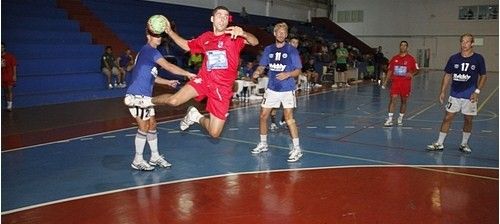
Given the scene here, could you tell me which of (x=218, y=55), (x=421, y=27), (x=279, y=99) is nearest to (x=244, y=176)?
(x=279, y=99)

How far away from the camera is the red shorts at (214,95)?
522cm

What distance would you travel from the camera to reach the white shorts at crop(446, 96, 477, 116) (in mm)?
7227

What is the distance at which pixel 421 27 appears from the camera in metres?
39.6

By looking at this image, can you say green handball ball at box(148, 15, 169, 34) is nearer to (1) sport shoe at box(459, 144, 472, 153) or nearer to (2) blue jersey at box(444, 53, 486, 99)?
(2) blue jersey at box(444, 53, 486, 99)

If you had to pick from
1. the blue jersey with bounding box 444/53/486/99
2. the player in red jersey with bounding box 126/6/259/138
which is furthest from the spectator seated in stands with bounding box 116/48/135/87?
the blue jersey with bounding box 444/53/486/99

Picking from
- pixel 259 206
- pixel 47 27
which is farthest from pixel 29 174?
pixel 47 27

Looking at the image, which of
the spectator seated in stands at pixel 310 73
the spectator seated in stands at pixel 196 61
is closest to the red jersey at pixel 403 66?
the spectator seated in stands at pixel 196 61

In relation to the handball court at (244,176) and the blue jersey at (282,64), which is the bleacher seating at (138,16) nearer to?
the handball court at (244,176)

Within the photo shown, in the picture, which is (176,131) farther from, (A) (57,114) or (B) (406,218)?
(B) (406,218)

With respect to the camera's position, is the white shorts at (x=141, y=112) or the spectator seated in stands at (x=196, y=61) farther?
the spectator seated in stands at (x=196, y=61)

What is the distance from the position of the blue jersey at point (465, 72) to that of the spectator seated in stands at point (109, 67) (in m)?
11.2

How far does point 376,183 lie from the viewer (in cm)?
555

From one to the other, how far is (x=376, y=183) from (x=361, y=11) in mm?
38364

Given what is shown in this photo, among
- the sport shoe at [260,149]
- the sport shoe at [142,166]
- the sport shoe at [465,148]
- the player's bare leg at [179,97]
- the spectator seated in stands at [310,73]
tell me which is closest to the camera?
the player's bare leg at [179,97]
